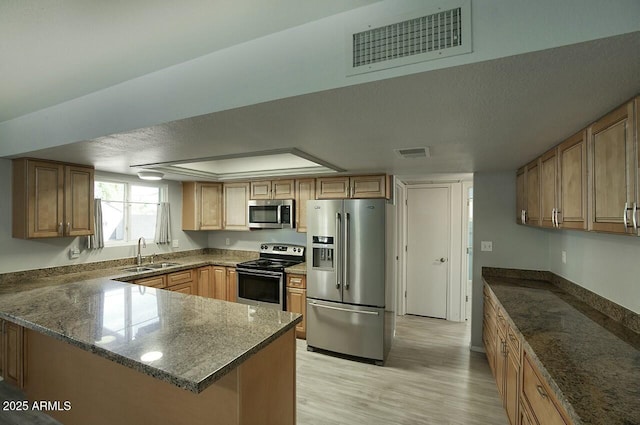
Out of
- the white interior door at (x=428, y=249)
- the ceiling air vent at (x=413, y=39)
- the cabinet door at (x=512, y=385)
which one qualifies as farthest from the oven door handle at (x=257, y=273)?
the ceiling air vent at (x=413, y=39)

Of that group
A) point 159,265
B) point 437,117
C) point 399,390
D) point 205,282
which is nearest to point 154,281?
point 159,265

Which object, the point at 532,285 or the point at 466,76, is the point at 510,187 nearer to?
the point at 532,285

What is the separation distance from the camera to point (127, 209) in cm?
411

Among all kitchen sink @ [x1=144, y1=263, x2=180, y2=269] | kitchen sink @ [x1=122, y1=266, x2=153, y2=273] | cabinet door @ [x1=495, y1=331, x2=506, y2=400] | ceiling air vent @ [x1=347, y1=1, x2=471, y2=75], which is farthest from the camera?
kitchen sink @ [x1=144, y1=263, x2=180, y2=269]

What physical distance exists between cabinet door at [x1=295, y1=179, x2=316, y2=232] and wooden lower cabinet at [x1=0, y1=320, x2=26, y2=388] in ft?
9.55

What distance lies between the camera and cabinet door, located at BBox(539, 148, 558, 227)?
2150 mm

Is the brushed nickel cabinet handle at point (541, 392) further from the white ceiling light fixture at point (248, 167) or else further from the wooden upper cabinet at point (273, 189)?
the wooden upper cabinet at point (273, 189)

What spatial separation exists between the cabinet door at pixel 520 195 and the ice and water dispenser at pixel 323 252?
2.02 m

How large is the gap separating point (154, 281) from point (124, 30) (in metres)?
3.12

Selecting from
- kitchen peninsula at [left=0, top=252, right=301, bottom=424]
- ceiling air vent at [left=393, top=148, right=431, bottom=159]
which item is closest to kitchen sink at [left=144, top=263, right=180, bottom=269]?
kitchen peninsula at [left=0, top=252, right=301, bottom=424]

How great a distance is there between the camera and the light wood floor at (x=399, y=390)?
2.32 m

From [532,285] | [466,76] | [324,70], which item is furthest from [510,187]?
[324,70]

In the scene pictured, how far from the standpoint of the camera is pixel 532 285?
9.52 ft

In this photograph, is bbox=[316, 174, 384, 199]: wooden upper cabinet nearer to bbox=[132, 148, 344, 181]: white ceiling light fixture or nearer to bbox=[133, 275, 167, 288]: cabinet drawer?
bbox=[132, 148, 344, 181]: white ceiling light fixture
